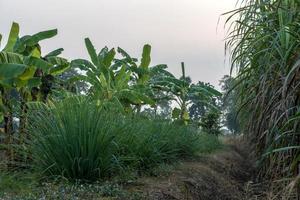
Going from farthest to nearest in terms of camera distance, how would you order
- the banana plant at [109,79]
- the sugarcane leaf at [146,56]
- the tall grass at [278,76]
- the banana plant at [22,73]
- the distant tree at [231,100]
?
1. the sugarcane leaf at [146,56]
2. the banana plant at [109,79]
3. the banana plant at [22,73]
4. the distant tree at [231,100]
5. the tall grass at [278,76]

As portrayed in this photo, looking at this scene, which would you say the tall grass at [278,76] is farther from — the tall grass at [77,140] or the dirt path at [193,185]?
the tall grass at [77,140]

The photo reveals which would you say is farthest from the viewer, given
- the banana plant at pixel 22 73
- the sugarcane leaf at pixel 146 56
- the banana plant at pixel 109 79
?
the sugarcane leaf at pixel 146 56

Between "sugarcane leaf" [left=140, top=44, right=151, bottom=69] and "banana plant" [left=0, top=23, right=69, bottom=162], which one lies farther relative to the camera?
"sugarcane leaf" [left=140, top=44, right=151, bottom=69]

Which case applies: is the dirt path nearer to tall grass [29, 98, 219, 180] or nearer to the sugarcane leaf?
tall grass [29, 98, 219, 180]

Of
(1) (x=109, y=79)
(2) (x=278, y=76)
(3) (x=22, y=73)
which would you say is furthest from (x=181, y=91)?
(2) (x=278, y=76)

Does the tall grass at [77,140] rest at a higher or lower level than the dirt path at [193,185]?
higher

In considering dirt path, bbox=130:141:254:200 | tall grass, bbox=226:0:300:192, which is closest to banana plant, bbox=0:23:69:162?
dirt path, bbox=130:141:254:200

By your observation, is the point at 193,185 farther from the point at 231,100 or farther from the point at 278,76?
the point at 231,100

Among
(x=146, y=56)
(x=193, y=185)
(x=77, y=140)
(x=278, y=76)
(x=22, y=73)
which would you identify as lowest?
(x=193, y=185)

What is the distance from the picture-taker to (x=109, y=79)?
10.6 metres

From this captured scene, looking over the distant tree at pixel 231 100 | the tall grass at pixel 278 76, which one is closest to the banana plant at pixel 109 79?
the distant tree at pixel 231 100

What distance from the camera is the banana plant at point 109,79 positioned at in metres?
10.4

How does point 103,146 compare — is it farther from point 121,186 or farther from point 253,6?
point 253,6

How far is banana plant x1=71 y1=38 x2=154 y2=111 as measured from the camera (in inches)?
410
